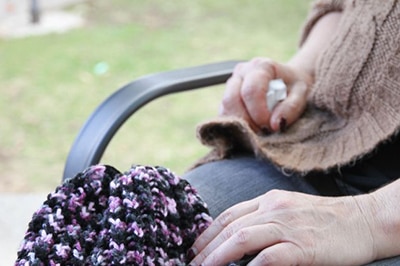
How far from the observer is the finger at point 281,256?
2.53 ft

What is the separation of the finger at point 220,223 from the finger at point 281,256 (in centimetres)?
7

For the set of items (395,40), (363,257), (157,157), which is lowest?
(157,157)

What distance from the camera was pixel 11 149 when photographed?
271 centimetres

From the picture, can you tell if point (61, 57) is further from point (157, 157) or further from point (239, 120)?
point (239, 120)

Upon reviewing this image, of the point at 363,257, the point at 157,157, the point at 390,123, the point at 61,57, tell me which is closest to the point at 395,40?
the point at 390,123

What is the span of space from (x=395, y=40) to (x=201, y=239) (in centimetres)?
45

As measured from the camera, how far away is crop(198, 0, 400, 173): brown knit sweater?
41.6 inches

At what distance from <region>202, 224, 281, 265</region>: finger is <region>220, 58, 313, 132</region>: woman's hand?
387 millimetres

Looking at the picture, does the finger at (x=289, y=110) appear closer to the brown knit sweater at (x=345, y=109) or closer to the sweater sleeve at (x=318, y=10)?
the brown knit sweater at (x=345, y=109)

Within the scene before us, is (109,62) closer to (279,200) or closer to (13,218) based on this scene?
(13,218)

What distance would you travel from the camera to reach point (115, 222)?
2.47 ft

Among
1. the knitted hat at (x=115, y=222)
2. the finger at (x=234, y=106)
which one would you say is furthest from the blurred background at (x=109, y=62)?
the knitted hat at (x=115, y=222)

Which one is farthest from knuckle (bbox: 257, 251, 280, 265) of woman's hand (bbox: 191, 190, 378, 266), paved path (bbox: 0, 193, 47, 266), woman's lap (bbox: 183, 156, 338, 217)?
paved path (bbox: 0, 193, 47, 266)

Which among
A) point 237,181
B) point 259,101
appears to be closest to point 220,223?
point 237,181
